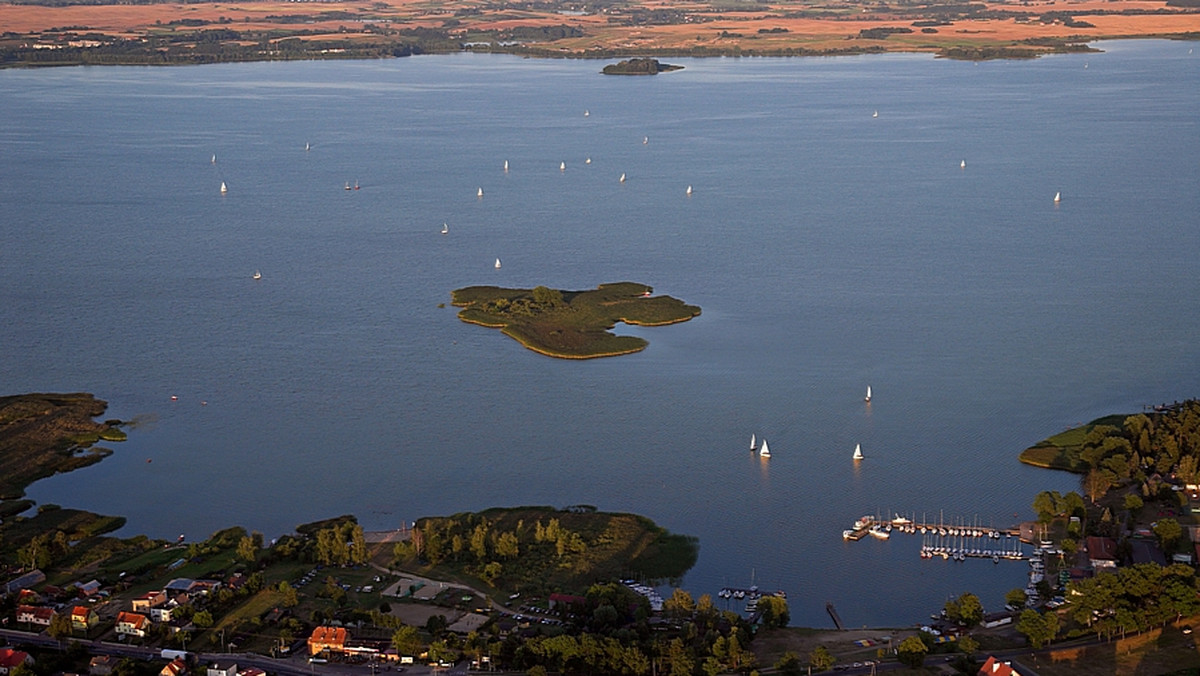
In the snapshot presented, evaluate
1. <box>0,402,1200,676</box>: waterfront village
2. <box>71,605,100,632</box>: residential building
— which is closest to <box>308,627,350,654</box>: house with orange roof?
<box>0,402,1200,676</box>: waterfront village

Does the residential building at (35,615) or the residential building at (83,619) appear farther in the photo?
the residential building at (35,615)

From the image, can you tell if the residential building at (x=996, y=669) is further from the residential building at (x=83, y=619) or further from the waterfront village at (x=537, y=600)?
the residential building at (x=83, y=619)

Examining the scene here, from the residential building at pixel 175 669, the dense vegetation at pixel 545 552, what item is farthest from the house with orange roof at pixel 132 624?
the dense vegetation at pixel 545 552

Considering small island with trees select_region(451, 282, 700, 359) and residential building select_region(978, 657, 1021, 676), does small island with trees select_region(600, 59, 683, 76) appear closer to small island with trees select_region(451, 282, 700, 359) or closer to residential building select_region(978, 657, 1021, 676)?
small island with trees select_region(451, 282, 700, 359)

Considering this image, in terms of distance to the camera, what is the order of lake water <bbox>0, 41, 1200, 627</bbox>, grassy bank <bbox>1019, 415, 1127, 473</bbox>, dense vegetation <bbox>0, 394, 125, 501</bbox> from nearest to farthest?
lake water <bbox>0, 41, 1200, 627</bbox>
grassy bank <bbox>1019, 415, 1127, 473</bbox>
dense vegetation <bbox>0, 394, 125, 501</bbox>

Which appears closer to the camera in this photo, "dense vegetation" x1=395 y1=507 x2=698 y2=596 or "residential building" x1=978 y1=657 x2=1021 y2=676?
"residential building" x1=978 y1=657 x2=1021 y2=676

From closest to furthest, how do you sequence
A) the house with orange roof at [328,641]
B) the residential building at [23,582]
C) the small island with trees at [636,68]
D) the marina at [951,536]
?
the house with orange roof at [328,641] → the residential building at [23,582] → the marina at [951,536] → the small island with trees at [636,68]

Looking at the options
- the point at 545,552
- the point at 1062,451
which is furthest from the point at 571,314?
the point at 1062,451
